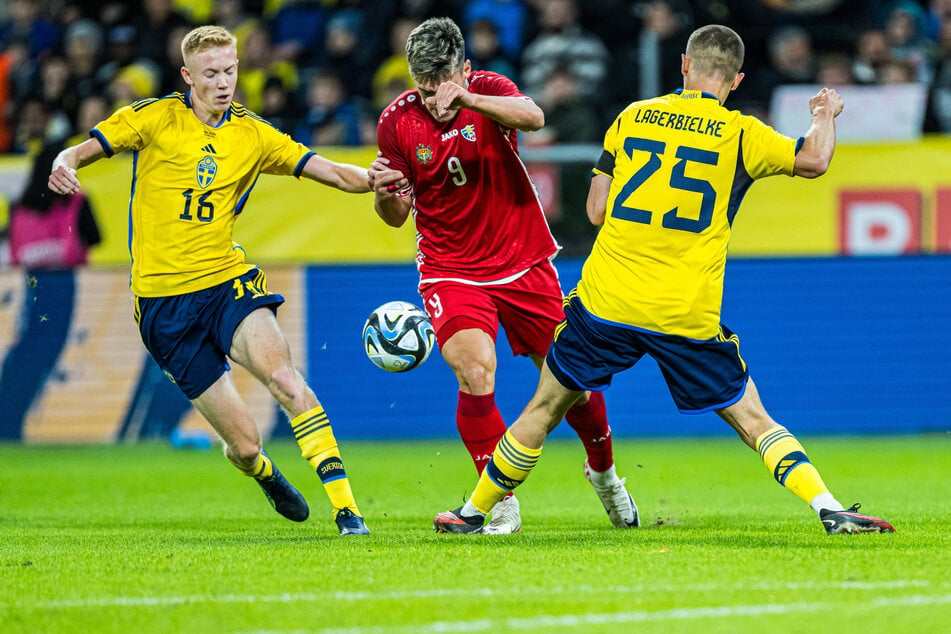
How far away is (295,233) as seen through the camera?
14.1 metres

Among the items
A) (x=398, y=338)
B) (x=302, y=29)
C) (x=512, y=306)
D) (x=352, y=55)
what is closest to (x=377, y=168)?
(x=398, y=338)

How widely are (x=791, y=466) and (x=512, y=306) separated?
1.96 m

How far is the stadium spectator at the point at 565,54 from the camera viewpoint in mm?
14695

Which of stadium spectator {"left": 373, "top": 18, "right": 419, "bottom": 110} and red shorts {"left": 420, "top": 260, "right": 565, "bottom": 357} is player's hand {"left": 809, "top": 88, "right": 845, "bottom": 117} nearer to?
red shorts {"left": 420, "top": 260, "right": 565, "bottom": 357}

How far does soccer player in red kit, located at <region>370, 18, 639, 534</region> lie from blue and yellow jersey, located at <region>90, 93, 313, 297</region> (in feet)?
2.64

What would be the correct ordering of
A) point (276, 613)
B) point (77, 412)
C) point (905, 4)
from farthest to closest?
point (905, 4), point (77, 412), point (276, 613)

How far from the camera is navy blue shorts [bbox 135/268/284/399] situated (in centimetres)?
740

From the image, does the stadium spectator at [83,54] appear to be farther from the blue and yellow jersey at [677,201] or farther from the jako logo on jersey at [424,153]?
the blue and yellow jersey at [677,201]

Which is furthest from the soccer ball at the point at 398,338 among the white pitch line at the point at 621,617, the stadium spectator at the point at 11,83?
the stadium spectator at the point at 11,83

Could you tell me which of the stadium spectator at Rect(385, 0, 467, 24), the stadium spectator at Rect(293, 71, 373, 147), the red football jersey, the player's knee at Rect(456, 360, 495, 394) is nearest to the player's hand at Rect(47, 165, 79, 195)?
the red football jersey

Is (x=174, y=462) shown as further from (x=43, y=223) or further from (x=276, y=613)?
(x=276, y=613)

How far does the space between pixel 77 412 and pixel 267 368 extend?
6.73m

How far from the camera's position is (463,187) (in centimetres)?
773

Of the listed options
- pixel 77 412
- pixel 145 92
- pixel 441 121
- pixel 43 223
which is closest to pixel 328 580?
pixel 441 121
